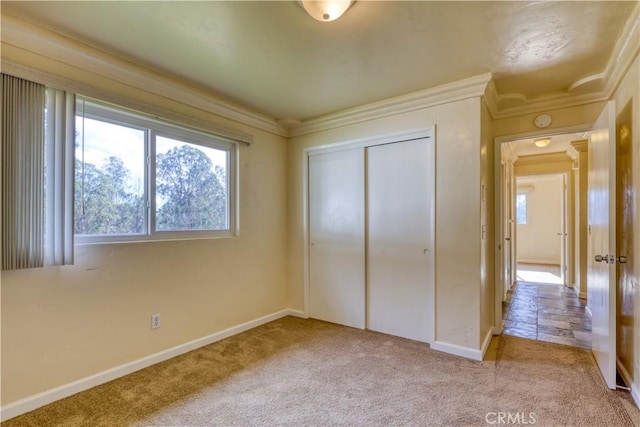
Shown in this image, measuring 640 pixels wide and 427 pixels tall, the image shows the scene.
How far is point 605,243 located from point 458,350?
4.50 ft

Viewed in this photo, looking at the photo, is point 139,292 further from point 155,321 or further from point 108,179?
point 108,179

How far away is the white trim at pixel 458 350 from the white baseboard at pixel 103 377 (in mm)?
1925

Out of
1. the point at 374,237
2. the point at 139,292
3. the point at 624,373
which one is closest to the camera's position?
the point at 624,373

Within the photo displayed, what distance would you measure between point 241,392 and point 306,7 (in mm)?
2415

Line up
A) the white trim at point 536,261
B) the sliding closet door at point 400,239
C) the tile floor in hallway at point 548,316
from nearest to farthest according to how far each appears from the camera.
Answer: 1. the sliding closet door at point 400,239
2. the tile floor in hallway at point 548,316
3. the white trim at point 536,261

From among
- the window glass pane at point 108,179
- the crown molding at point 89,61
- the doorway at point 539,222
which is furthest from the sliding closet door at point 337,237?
the doorway at point 539,222

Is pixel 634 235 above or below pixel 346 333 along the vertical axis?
above

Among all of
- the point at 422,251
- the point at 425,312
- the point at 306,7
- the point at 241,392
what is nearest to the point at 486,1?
the point at 306,7

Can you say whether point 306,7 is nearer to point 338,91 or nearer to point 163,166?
point 338,91

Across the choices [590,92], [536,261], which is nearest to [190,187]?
[590,92]

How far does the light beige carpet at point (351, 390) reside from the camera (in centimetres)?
180

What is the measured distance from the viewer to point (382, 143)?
10.3 ft

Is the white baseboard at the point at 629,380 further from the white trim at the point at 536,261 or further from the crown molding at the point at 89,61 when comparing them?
the white trim at the point at 536,261

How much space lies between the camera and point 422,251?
2916 millimetres
